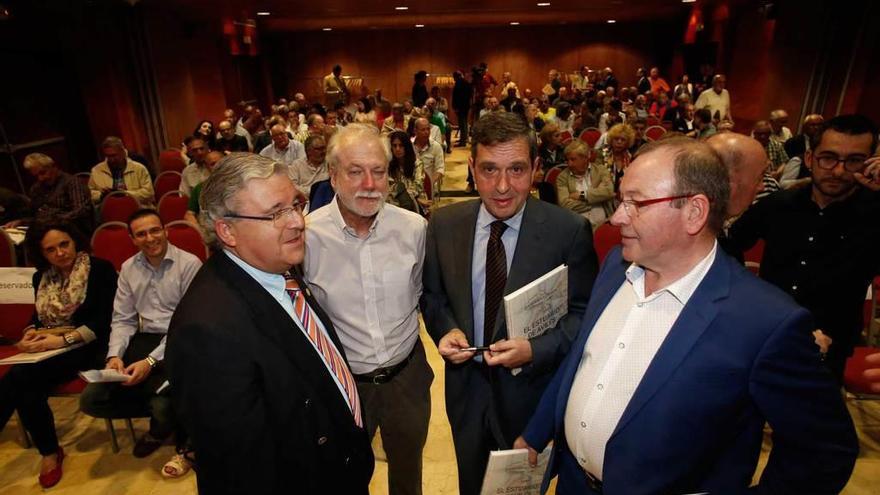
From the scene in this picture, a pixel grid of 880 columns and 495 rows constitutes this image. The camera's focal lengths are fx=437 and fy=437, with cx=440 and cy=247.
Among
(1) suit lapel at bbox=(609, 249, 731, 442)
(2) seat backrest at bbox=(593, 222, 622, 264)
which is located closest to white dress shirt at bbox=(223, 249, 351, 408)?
(1) suit lapel at bbox=(609, 249, 731, 442)

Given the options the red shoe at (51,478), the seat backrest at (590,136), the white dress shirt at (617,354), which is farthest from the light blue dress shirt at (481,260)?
the seat backrest at (590,136)

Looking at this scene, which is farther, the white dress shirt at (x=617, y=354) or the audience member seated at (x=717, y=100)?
the audience member seated at (x=717, y=100)

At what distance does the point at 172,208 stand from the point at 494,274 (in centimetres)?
455

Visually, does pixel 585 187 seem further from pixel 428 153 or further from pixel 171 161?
pixel 171 161

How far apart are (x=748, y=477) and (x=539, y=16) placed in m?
15.9

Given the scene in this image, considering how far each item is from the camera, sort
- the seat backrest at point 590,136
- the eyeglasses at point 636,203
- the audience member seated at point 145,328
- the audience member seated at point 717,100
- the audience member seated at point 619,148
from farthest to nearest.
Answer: the audience member seated at point 717,100 < the seat backrest at point 590,136 < the audience member seated at point 619,148 < the audience member seated at point 145,328 < the eyeglasses at point 636,203

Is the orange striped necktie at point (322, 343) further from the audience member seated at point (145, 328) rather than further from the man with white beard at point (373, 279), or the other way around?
the audience member seated at point (145, 328)

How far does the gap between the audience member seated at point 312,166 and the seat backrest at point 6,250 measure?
100 inches

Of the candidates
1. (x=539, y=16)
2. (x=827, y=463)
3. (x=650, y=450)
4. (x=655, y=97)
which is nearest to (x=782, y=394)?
(x=827, y=463)

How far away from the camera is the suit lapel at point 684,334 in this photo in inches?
44.1

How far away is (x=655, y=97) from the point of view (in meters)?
12.4

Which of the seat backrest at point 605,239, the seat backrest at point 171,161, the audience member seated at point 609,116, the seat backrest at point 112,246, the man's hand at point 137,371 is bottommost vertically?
the man's hand at point 137,371

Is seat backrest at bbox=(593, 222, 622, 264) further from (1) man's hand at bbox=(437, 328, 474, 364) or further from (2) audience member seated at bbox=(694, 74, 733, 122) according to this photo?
(2) audience member seated at bbox=(694, 74, 733, 122)

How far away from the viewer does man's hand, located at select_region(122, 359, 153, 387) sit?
2590 mm
